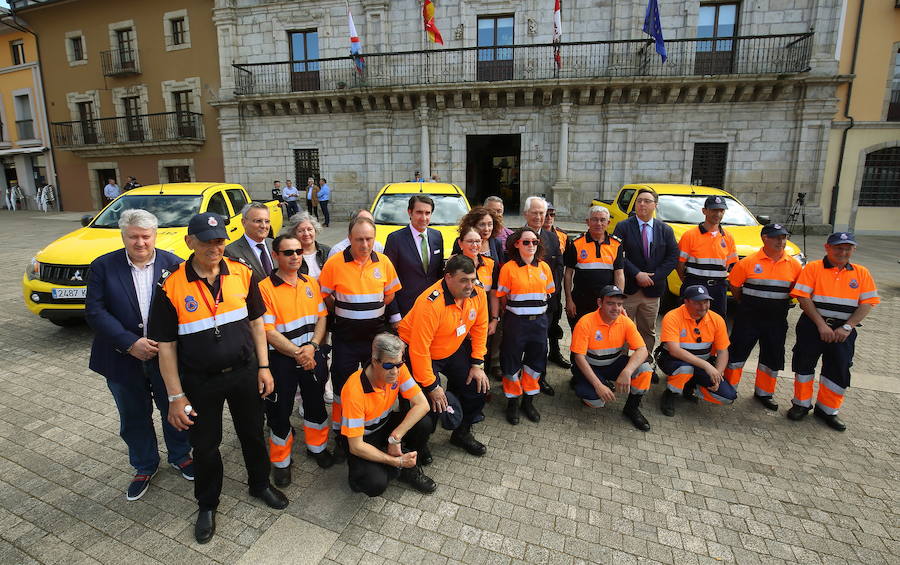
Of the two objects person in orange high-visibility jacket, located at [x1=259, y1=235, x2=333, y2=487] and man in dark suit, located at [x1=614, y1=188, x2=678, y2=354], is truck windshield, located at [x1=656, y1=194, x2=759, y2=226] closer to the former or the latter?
man in dark suit, located at [x1=614, y1=188, x2=678, y2=354]

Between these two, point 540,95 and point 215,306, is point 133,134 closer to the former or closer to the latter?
A: point 540,95

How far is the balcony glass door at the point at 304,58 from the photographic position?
19078 mm

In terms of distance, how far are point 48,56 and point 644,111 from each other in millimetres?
29671

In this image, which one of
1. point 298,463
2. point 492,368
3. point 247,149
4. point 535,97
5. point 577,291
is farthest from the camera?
point 247,149

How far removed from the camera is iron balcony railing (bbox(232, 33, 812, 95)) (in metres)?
15.8

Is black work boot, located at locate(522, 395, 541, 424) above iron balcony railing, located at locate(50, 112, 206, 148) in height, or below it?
below

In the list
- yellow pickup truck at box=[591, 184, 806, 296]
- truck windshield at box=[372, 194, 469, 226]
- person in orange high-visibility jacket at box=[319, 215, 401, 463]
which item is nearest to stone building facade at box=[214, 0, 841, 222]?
yellow pickup truck at box=[591, 184, 806, 296]

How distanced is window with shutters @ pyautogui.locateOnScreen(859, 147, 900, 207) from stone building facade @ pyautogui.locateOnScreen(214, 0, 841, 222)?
1799 mm

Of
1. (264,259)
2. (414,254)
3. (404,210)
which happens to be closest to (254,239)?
(264,259)

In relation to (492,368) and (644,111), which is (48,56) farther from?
(492,368)

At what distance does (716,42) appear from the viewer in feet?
52.6

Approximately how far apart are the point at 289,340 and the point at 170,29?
79.6 ft

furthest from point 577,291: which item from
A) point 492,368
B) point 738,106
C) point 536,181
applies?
point 738,106

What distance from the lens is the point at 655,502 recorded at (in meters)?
3.28
